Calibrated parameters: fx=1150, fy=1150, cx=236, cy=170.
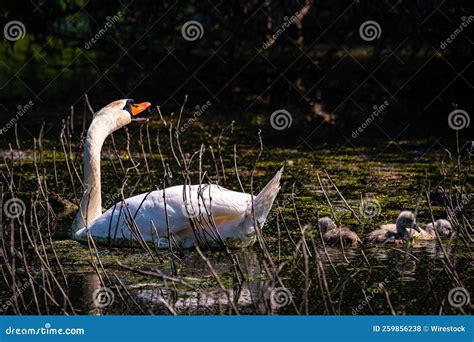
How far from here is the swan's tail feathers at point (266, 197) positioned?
27.3ft

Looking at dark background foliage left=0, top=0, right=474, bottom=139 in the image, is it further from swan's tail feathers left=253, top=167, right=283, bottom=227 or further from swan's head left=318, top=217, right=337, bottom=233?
swan's tail feathers left=253, top=167, right=283, bottom=227

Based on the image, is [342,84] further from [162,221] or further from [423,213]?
[162,221]

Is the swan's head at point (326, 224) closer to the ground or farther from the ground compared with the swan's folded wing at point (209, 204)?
farther from the ground

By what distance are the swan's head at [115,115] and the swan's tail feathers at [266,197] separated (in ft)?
5.44

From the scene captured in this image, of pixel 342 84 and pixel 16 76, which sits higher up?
pixel 342 84

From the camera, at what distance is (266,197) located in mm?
8391

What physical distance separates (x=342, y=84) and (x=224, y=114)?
186 centimetres

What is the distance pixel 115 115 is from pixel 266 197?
1.98m

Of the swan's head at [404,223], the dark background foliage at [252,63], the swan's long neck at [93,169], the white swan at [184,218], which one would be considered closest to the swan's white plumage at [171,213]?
the white swan at [184,218]

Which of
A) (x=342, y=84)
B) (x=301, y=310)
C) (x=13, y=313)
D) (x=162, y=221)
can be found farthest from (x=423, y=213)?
(x=342, y=84)

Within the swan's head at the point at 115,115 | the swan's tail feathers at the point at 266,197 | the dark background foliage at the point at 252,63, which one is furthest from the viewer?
the dark background foliage at the point at 252,63

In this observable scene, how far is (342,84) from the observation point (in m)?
16.4

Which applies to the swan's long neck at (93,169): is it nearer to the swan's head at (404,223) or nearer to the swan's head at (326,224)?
the swan's head at (326,224)

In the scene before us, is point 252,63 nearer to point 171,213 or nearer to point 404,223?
point 404,223
